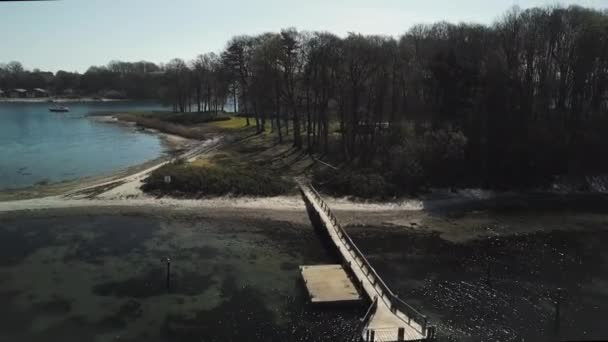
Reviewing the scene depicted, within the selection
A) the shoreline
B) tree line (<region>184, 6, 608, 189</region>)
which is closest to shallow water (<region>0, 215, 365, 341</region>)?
the shoreline

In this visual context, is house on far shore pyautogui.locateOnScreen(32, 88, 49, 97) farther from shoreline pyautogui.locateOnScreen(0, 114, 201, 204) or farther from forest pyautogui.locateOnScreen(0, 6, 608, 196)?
forest pyautogui.locateOnScreen(0, 6, 608, 196)

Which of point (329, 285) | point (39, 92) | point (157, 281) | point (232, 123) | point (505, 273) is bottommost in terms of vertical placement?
point (505, 273)

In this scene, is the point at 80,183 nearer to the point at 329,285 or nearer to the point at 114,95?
the point at 329,285

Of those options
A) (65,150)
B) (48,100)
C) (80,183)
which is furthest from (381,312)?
(48,100)

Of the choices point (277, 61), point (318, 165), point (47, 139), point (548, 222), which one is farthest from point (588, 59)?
point (47, 139)

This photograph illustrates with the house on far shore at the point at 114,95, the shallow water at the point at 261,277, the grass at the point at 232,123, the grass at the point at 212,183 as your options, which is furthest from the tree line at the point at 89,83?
the shallow water at the point at 261,277
